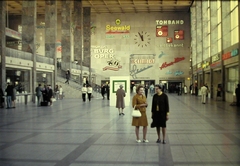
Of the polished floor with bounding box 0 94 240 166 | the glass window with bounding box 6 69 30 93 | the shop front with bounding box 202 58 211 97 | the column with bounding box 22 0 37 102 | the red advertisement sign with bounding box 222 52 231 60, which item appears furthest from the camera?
the shop front with bounding box 202 58 211 97

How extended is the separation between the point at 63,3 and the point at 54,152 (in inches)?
1492

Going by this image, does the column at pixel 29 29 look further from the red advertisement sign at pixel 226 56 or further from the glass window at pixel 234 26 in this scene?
the glass window at pixel 234 26

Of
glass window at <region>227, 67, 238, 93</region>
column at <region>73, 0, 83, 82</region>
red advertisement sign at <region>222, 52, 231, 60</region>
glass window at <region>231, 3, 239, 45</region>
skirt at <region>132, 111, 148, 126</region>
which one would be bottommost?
skirt at <region>132, 111, 148, 126</region>

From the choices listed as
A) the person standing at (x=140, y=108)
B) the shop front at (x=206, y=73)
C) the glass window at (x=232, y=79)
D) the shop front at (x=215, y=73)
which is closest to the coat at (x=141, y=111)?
the person standing at (x=140, y=108)

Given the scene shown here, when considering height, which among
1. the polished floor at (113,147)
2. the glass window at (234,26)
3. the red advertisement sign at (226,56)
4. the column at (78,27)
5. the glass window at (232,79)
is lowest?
the polished floor at (113,147)

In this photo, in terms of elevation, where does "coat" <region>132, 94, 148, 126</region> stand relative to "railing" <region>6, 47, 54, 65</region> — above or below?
below

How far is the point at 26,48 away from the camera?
1148 inches

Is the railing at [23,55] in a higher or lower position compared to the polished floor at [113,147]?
higher

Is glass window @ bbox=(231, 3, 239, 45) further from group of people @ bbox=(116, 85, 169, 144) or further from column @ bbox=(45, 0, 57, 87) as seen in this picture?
group of people @ bbox=(116, 85, 169, 144)

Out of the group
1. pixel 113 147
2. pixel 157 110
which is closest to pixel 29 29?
pixel 157 110

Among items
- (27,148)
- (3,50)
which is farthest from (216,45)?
(27,148)

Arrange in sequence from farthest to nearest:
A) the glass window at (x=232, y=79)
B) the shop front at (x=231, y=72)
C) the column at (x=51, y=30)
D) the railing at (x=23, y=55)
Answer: the column at (x=51, y=30), the glass window at (x=232, y=79), the shop front at (x=231, y=72), the railing at (x=23, y=55)

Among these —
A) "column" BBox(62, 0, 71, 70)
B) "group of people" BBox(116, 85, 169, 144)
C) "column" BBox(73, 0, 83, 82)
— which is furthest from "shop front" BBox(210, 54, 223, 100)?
"group of people" BBox(116, 85, 169, 144)

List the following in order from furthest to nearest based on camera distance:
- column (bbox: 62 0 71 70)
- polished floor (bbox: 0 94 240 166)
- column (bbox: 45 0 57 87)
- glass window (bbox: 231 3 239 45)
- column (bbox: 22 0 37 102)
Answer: column (bbox: 62 0 71 70), column (bbox: 45 0 57 87), column (bbox: 22 0 37 102), glass window (bbox: 231 3 239 45), polished floor (bbox: 0 94 240 166)
